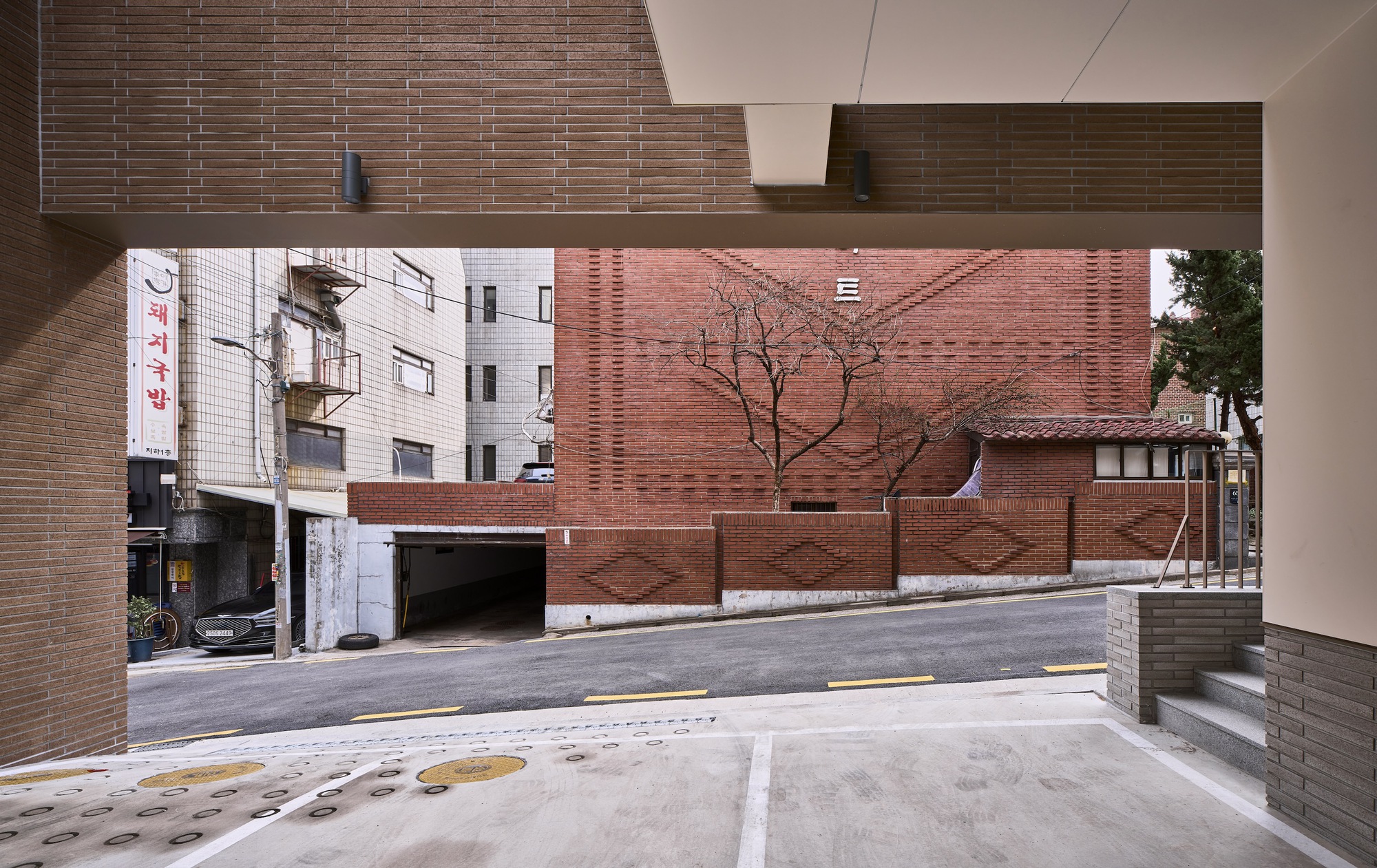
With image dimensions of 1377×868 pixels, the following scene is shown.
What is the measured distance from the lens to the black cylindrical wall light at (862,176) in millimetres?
5605

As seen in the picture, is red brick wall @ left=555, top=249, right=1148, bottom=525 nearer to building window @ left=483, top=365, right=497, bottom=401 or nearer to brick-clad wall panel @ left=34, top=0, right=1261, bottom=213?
brick-clad wall panel @ left=34, top=0, right=1261, bottom=213

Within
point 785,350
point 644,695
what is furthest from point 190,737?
point 785,350

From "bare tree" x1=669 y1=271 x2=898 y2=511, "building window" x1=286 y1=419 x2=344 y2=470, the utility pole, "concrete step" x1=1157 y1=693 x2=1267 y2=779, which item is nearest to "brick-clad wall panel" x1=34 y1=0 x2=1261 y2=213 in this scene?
"concrete step" x1=1157 y1=693 x2=1267 y2=779

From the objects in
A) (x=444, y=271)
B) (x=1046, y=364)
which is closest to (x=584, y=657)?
(x=1046, y=364)

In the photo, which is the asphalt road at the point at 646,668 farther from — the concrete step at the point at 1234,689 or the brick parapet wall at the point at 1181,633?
the concrete step at the point at 1234,689

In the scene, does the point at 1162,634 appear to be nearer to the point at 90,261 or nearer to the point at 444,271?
the point at 90,261

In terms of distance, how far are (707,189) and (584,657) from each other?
310 inches

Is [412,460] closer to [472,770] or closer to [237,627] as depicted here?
[237,627]

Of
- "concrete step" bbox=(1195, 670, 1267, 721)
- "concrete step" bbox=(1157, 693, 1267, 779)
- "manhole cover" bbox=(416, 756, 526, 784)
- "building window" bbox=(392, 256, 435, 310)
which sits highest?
"building window" bbox=(392, 256, 435, 310)

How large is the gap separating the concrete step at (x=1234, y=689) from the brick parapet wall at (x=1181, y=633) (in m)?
0.08

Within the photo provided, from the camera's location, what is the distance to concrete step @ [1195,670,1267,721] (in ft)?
15.6

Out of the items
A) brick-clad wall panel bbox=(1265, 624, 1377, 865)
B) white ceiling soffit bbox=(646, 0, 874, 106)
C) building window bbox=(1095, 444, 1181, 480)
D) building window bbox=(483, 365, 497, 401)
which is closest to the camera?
brick-clad wall panel bbox=(1265, 624, 1377, 865)

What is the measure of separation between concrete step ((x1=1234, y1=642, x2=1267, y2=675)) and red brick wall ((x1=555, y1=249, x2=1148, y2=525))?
1274 cm

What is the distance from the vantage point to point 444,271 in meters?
29.7
